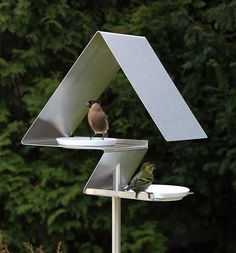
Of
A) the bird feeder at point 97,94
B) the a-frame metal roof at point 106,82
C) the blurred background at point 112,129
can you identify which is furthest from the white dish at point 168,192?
Answer: the blurred background at point 112,129

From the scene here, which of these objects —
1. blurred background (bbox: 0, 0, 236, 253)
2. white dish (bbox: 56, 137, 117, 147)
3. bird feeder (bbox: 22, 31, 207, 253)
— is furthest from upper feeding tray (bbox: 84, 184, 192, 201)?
blurred background (bbox: 0, 0, 236, 253)

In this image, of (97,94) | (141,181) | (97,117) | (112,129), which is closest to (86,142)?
(97,117)

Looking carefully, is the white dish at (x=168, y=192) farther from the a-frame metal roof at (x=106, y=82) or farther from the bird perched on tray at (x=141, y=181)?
the a-frame metal roof at (x=106, y=82)

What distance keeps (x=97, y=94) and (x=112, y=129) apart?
1.79m

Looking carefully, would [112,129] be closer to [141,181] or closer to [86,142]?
[86,142]

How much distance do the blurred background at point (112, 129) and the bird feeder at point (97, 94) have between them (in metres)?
1.53

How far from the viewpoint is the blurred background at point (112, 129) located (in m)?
4.29

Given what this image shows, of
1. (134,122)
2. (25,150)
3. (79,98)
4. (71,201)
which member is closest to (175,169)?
(134,122)

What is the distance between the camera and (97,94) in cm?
278

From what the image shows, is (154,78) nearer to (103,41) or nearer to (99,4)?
(103,41)

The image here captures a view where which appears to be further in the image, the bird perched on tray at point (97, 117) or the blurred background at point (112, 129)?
the blurred background at point (112, 129)

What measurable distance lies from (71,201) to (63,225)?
165mm

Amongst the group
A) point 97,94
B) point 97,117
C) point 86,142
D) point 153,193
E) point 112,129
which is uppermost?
point 112,129

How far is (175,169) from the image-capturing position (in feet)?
14.4
